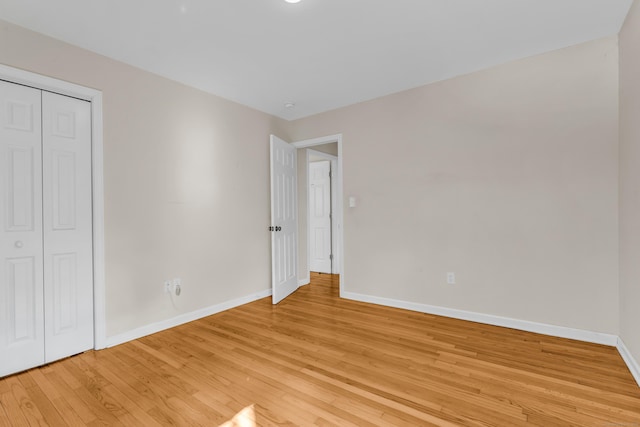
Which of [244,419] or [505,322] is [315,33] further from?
[505,322]

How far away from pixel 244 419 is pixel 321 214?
159 inches

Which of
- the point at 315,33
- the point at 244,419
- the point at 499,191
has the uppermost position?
the point at 315,33

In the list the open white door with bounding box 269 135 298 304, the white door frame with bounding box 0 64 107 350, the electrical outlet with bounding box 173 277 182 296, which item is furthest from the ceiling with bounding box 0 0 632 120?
the electrical outlet with bounding box 173 277 182 296

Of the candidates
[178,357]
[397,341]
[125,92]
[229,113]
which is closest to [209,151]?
[229,113]

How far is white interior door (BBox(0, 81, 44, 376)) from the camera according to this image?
2.13 meters

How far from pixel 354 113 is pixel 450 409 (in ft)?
10.5

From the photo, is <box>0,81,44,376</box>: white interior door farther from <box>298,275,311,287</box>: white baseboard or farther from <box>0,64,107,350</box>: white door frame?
<box>298,275,311,287</box>: white baseboard

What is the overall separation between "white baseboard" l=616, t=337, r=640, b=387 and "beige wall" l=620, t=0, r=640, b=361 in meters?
0.04

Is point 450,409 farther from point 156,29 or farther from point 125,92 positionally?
point 125,92

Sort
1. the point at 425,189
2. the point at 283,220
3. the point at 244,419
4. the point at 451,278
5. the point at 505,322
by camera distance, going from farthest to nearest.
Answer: the point at 283,220 < the point at 425,189 < the point at 451,278 < the point at 505,322 < the point at 244,419

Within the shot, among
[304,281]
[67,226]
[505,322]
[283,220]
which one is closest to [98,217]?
[67,226]

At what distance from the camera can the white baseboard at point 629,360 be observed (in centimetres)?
193

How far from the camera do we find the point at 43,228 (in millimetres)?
2297

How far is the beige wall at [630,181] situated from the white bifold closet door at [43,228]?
13.4 feet
